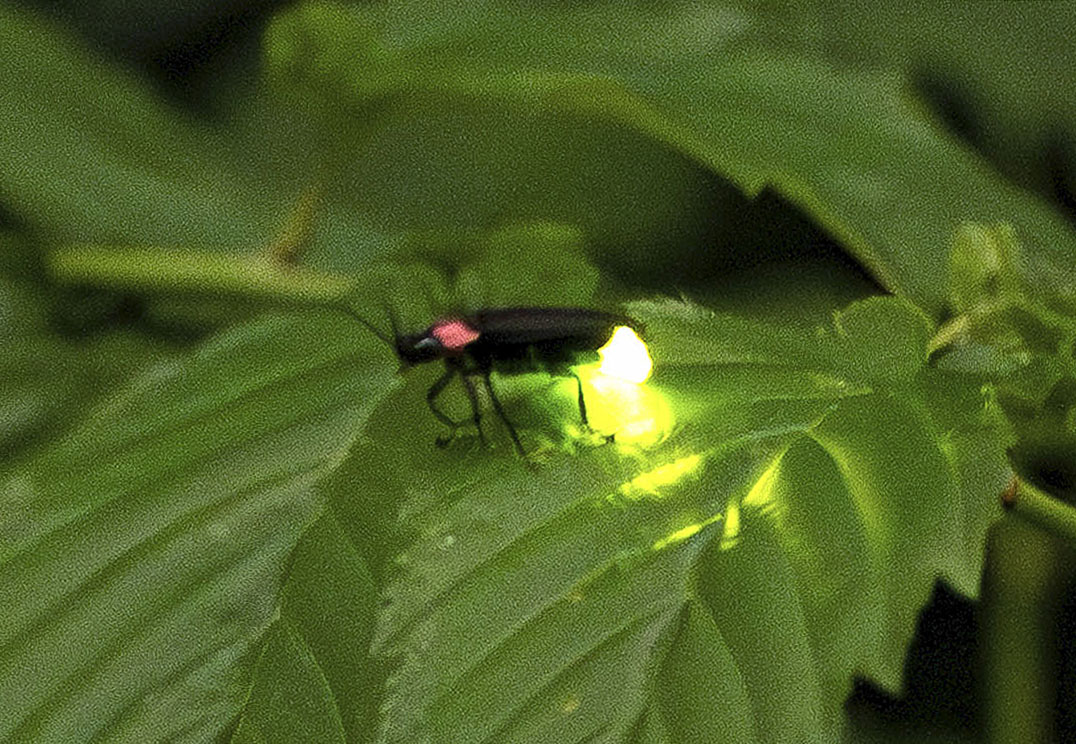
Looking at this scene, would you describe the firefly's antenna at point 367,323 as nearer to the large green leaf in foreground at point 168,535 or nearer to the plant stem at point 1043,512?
the large green leaf in foreground at point 168,535

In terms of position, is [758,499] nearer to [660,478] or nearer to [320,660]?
[660,478]

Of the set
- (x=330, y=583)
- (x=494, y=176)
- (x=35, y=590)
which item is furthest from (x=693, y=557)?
(x=494, y=176)

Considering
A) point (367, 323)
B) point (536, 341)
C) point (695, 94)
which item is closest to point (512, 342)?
point (536, 341)

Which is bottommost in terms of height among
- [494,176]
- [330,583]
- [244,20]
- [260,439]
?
[330,583]

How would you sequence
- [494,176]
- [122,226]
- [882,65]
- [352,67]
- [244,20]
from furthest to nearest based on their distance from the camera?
[244,20] → [494,176] → [882,65] → [122,226] → [352,67]

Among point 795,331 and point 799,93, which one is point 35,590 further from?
point 799,93

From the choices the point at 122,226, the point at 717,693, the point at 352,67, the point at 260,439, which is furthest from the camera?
the point at 122,226

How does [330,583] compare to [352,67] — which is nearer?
[330,583]

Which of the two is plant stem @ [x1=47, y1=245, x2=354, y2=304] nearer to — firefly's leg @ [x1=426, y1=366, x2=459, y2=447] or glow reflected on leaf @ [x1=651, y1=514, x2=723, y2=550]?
firefly's leg @ [x1=426, y1=366, x2=459, y2=447]
